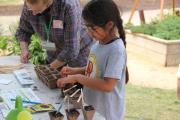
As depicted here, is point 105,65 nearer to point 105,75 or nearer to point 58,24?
point 105,75

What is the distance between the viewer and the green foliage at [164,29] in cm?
537

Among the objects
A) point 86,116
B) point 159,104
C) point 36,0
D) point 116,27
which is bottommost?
point 159,104

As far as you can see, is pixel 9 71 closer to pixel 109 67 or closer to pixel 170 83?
pixel 109 67

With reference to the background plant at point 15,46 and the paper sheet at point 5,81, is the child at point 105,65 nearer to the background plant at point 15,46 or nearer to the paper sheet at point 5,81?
the paper sheet at point 5,81

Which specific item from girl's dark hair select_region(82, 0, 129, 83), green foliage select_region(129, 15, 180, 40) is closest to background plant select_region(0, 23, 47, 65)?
girl's dark hair select_region(82, 0, 129, 83)

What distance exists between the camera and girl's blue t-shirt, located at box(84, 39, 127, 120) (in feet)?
5.65

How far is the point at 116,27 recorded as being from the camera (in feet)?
5.89

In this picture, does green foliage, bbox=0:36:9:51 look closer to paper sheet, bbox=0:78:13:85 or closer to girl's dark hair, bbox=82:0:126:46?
paper sheet, bbox=0:78:13:85

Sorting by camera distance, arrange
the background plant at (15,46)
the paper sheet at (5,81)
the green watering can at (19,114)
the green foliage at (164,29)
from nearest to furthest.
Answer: the green watering can at (19,114) → the paper sheet at (5,81) → the background plant at (15,46) → the green foliage at (164,29)

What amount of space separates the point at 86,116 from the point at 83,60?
0.94 metres

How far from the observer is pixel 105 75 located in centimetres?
170

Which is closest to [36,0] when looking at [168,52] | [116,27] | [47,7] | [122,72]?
[47,7]

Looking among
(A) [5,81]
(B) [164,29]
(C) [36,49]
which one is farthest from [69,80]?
(B) [164,29]

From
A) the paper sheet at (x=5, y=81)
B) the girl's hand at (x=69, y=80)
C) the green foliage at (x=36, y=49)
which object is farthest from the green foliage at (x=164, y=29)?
the girl's hand at (x=69, y=80)
